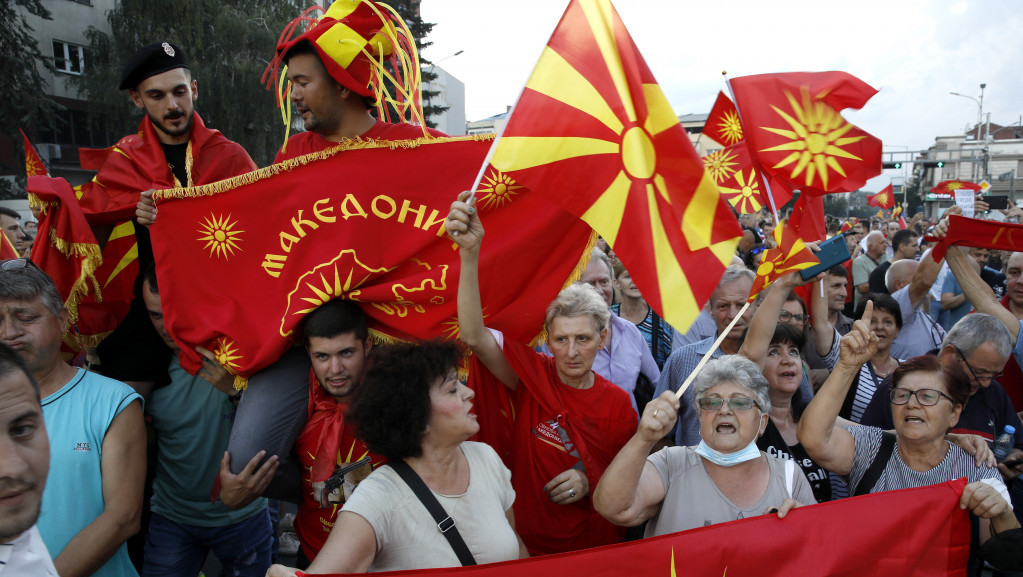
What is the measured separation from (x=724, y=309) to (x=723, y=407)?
1.31 meters

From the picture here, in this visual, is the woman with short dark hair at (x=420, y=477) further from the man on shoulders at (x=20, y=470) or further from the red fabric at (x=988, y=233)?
the red fabric at (x=988, y=233)

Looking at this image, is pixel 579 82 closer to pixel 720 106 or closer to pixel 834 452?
pixel 834 452

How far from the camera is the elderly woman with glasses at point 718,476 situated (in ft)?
8.52

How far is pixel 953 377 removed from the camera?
3.00 metres

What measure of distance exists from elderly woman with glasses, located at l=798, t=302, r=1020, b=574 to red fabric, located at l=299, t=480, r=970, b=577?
15 cm

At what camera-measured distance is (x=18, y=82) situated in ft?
67.0

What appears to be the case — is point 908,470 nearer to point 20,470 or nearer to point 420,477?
point 420,477

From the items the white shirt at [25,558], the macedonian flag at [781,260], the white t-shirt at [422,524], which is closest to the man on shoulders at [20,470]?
the white shirt at [25,558]

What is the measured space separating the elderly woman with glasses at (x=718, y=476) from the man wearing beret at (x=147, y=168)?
219 cm

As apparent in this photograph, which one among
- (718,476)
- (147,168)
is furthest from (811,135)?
(147,168)

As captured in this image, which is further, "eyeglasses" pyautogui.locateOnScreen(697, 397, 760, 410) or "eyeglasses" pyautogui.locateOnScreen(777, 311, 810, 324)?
"eyeglasses" pyautogui.locateOnScreen(777, 311, 810, 324)

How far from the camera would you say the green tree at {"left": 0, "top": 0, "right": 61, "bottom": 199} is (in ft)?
65.6

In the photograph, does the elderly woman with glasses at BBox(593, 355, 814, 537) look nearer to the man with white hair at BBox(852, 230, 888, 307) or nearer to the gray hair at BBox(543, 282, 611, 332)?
the gray hair at BBox(543, 282, 611, 332)

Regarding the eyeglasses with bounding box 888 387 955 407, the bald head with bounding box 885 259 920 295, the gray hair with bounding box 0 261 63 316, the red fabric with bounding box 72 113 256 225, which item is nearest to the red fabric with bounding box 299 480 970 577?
the eyeglasses with bounding box 888 387 955 407
